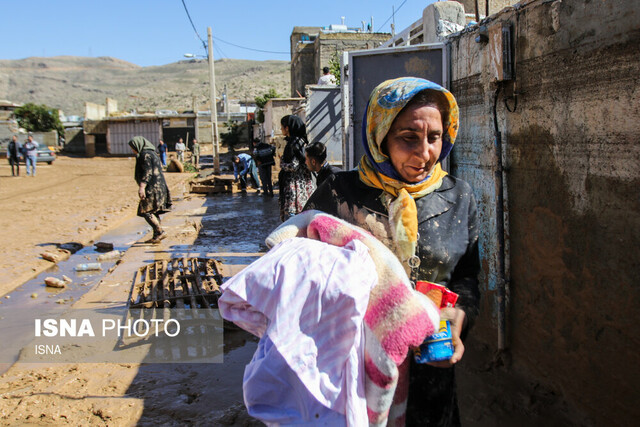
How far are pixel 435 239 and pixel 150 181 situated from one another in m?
7.09

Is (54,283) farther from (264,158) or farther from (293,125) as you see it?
(264,158)

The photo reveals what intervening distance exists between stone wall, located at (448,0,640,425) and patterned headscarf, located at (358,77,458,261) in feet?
4.25

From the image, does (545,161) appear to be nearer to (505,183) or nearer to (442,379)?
(505,183)

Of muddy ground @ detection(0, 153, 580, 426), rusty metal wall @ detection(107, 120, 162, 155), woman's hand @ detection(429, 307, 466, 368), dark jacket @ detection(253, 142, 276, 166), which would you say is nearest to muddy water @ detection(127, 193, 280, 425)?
muddy ground @ detection(0, 153, 580, 426)

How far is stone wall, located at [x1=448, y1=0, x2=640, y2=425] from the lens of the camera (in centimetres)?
231

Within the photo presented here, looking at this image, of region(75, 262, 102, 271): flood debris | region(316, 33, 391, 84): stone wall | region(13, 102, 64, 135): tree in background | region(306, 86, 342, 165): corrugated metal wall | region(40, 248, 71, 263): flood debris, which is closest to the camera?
region(75, 262, 102, 271): flood debris

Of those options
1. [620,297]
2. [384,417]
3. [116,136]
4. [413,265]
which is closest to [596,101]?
[620,297]

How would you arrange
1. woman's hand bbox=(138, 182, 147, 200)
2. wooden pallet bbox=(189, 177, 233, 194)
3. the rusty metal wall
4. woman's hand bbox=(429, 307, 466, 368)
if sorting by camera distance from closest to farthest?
woman's hand bbox=(429, 307, 466, 368) → woman's hand bbox=(138, 182, 147, 200) → wooden pallet bbox=(189, 177, 233, 194) → the rusty metal wall

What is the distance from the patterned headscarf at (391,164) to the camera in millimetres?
1426

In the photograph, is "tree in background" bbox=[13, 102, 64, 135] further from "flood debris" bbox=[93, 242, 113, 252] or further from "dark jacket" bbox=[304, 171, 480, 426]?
"dark jacket" bbox=[304, 171, 480, 426]

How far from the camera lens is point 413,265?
1.44 m

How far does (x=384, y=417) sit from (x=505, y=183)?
2.45 meters

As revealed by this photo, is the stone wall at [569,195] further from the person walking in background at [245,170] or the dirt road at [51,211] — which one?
the person walking in background at [245,170]

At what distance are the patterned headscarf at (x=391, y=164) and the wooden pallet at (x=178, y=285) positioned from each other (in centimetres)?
338
